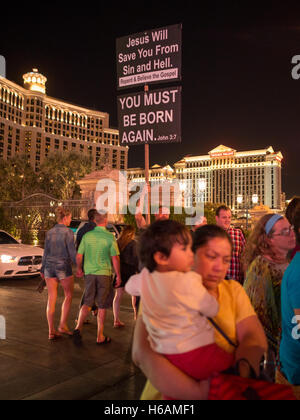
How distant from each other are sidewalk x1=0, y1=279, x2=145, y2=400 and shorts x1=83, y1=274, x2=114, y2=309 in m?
0.62

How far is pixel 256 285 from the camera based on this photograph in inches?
109

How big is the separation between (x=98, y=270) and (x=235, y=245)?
2.17 m

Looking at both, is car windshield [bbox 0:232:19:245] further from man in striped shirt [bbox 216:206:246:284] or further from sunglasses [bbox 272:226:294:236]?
sunglasses [bbox 272:226:294:236]

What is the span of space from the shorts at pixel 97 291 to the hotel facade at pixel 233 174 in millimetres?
129169

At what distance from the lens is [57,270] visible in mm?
5906

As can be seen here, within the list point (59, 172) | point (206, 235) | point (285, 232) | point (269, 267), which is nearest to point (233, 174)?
point (59, 172)

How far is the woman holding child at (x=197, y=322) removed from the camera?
5.46 ft

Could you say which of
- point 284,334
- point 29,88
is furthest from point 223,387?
point 29,88

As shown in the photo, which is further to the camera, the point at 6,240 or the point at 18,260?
the point at 6,240

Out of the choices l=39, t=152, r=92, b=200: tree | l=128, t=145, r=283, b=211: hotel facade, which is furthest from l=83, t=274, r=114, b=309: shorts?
l=128, t=145, r=283, b=211: hotel facade

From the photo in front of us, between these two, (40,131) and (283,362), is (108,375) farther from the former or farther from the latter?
(40,131)

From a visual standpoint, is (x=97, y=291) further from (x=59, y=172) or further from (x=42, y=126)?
(x=42, y=126)

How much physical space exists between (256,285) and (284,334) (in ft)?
1.48

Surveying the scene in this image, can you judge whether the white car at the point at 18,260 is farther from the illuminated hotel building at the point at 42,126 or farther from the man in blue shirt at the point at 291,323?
the illuminated hotel building at the point at 42,126
